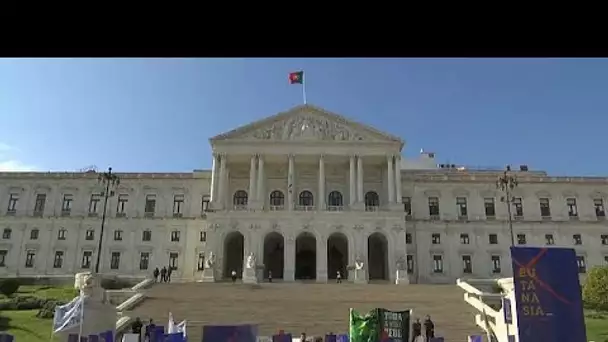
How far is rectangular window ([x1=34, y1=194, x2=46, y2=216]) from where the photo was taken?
57312 millimetres

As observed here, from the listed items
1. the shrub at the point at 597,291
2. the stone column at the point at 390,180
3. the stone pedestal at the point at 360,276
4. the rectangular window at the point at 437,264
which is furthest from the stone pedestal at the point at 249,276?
the shrub at the point at 597,291

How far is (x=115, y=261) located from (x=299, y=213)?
18.8m

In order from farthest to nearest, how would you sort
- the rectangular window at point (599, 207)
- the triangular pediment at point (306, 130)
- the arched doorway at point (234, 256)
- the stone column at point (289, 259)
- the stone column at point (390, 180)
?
1. the rectangular window at point (599, 207)
2. the triangular pediment at point (306, 130)
3. the arched doorway at point (234, 256)
4. the stone column at point (390, 180)
5. the stone column at point (289, 259)

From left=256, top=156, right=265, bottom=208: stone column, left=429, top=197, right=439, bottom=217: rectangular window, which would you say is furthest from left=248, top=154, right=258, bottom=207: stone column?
left=429, top=197, right=439, bottom=217: rectangular window

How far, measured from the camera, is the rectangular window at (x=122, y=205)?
57.3 m

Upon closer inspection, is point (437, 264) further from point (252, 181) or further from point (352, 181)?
point (252, 181)

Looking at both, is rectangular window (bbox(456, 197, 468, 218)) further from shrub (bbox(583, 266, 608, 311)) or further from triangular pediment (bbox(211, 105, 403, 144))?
shrub (bbox(583, 266, 608, 311))

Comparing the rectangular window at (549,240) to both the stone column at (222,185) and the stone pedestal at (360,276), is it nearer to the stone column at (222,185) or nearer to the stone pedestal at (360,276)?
the stone pedestal at (360,276)

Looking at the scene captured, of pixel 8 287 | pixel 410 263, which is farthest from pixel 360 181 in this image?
pixel 8 287

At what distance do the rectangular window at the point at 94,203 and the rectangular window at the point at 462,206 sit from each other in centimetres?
3592

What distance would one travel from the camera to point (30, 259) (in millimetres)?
55062
